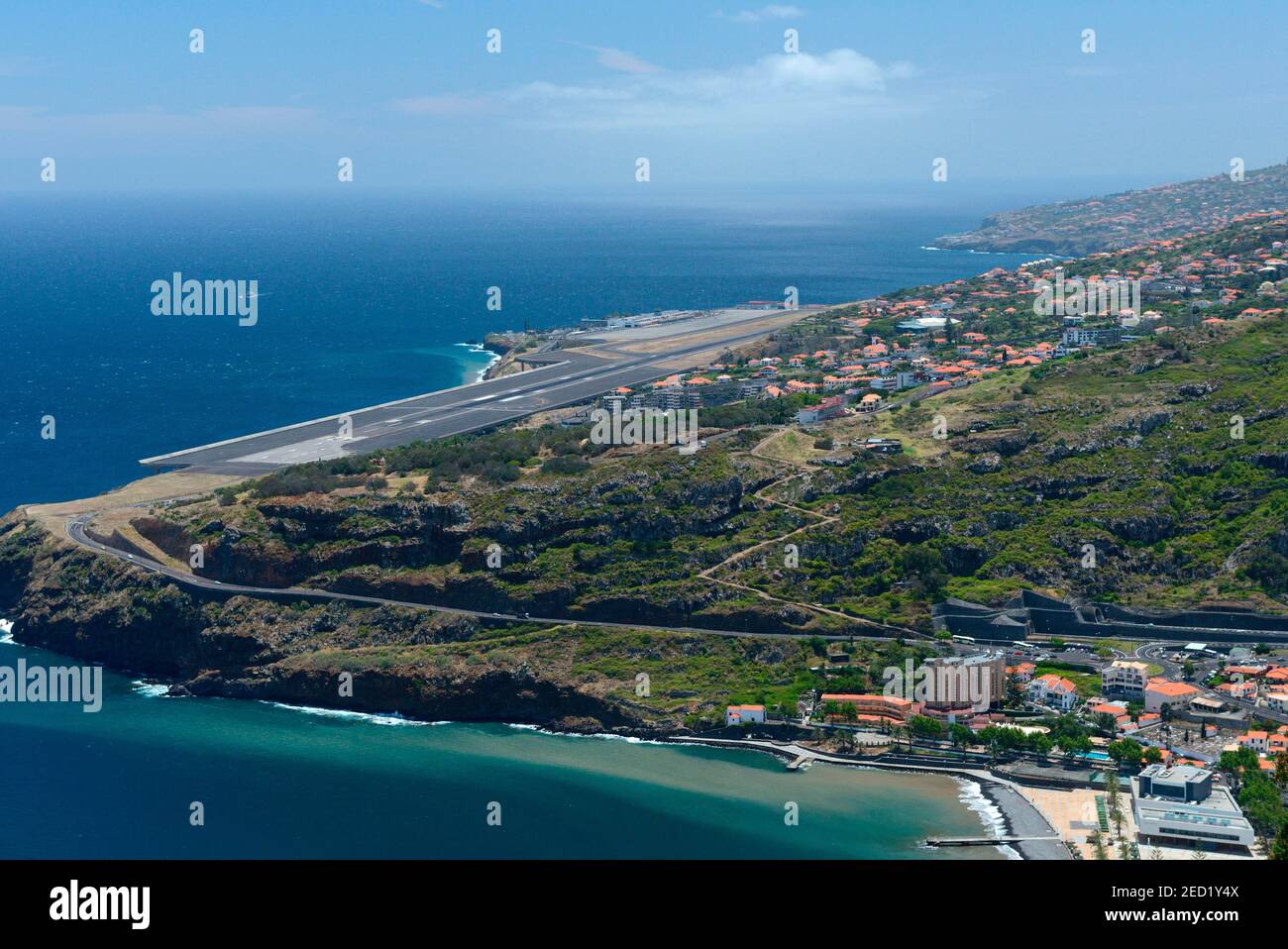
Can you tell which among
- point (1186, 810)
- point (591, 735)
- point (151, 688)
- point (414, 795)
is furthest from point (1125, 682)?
point (151, 688)

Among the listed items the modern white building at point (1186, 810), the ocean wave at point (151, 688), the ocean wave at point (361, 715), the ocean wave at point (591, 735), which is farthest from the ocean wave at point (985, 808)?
the ocean wave at point (151, 688)

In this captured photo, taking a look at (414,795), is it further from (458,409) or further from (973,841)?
(458,409)

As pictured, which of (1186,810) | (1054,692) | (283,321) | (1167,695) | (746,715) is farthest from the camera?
(283,321)

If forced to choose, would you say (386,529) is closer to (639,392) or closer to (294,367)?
(639,392)

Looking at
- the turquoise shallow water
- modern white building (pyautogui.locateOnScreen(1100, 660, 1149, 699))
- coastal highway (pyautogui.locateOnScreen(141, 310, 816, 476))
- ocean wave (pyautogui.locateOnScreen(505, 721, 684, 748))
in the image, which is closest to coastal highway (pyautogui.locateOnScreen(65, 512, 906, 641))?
ocean wave (pyautogui.locateOnScreen(505, 721, 684, 748))

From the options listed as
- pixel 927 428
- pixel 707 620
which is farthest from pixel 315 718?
pixel 927 428

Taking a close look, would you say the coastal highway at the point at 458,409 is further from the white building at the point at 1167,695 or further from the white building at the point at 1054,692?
the white building at the point at 1167,695

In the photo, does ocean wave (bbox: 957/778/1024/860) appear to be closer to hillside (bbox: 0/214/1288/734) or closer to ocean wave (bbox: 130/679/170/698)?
hillside (bbox: 0/214/1288/734)

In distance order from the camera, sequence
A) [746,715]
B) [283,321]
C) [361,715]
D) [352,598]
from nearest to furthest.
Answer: [746,715] < [361,715] < [352,598] < [283,321]

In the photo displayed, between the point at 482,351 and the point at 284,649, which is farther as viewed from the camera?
the point at 482,351
